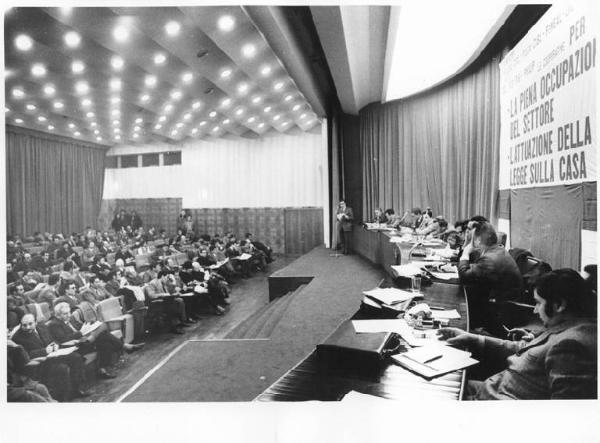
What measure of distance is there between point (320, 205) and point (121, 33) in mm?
9386

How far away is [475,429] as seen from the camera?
2.19 m

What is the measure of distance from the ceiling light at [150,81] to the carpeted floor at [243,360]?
4.54 m

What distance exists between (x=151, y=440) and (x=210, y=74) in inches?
227

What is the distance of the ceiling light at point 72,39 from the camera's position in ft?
16.2

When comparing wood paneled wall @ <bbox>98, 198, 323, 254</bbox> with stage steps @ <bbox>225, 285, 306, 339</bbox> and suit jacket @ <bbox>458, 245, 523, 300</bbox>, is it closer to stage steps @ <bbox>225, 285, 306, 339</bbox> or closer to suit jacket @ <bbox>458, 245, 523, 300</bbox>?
stage steps @ <bbox>225, 285, 306, 339</bbox>

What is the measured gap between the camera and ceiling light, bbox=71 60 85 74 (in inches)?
233

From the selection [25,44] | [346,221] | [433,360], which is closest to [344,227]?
[346,221]

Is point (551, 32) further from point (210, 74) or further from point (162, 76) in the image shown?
point (162, 76)

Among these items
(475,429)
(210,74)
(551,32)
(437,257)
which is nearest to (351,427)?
(475,429)

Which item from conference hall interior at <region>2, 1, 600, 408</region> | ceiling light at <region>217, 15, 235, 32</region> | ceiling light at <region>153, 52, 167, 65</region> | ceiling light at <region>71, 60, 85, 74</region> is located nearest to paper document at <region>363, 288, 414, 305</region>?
conference hall interior at <region>2, 1, 600, 408</region>

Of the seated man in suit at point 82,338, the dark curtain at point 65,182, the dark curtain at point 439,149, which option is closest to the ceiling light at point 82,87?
the dark curtain at point 65,182

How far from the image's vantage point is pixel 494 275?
2.73m

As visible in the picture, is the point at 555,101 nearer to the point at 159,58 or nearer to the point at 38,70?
the point at 159,58

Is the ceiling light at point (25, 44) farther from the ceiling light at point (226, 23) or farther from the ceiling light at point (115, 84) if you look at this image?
the ceiling light at point (226, 23)
